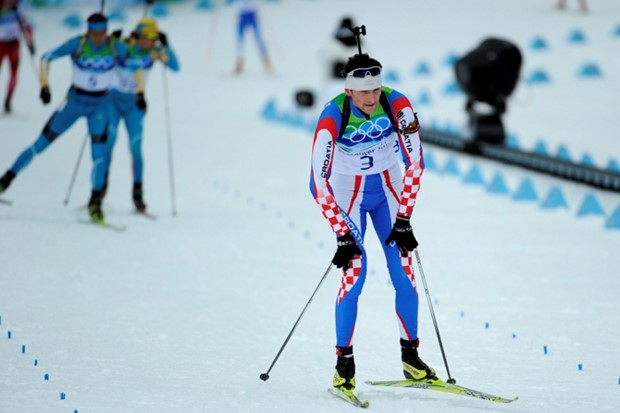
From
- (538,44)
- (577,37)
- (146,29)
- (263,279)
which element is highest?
(577,37)

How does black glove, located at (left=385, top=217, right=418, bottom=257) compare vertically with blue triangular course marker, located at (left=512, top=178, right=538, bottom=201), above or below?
above

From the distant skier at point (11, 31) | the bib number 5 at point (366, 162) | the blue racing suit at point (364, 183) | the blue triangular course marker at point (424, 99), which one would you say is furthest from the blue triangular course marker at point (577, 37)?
the bib number 5 at point (366, 162)

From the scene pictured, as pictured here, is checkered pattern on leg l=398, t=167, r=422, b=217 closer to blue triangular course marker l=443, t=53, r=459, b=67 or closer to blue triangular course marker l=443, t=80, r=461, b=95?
blue triangular course marker l=443, t=80, r=461, b=95

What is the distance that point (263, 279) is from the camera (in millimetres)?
8789

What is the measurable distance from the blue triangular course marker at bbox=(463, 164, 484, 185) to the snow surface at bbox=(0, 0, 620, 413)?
124 mm

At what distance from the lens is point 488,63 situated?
45.6 feet

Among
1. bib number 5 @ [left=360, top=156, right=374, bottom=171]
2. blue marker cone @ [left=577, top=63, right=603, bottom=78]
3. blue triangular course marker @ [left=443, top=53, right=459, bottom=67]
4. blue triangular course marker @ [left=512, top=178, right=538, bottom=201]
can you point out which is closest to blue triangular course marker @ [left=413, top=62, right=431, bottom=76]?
blue triangular course marker @ [left=443, top=53, right=459, bottom=67]

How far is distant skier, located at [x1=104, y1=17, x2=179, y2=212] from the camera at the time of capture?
33.1ft

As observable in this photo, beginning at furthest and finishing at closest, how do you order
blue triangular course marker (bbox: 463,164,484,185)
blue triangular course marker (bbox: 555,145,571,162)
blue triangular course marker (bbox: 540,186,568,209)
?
blue triangular course marker (bbox: 555,145,571,162), blue triangular course marker (bbox: 463,164,484,185), blue triangular course marker (bbox: 540,186,568,209)

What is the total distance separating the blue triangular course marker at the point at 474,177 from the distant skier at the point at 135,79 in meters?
3.98

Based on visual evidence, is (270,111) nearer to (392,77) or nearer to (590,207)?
(392,77)

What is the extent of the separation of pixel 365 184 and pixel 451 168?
7313 millimetres

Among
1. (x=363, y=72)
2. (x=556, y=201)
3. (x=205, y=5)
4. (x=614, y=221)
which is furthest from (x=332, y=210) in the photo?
(x=205, y=5)

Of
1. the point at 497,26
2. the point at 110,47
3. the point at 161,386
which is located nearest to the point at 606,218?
the point at 110,47
